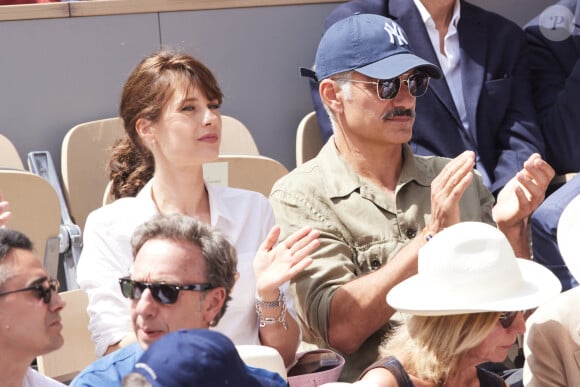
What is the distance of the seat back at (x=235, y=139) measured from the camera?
15.2 feet

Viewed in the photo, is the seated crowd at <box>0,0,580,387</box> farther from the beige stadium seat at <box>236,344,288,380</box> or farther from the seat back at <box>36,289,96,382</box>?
the seat back at <box>36,289,96,382</box>

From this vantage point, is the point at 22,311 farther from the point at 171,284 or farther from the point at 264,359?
the point at 264,359

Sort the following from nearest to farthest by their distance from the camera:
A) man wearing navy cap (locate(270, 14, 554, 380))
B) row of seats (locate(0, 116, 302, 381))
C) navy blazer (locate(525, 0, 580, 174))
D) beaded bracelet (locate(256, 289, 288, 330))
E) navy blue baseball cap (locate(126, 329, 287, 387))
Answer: navy blue baseball cap (locate(126, 329, 287, 387))
beaded bracelet (locate(256, 289, 288, 330))
man wearing navy cap (locate(270, 14, 554, 380))
row of seats (locate(0, 116, 302, 381))
navy blazer (locate(525, 0, 580, 174))

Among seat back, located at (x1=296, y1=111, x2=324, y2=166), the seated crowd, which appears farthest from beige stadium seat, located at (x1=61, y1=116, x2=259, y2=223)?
seat back, located at (x1=296, y1=111, x2=324, y2=166)

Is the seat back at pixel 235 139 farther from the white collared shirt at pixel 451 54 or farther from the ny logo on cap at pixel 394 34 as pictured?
the ny logo on cap at pixel 394 34

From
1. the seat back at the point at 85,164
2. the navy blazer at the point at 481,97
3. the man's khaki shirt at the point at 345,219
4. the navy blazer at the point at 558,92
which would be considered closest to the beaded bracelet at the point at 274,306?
the man's khaki shirt at the point at 345,219

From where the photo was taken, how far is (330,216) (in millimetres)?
3428

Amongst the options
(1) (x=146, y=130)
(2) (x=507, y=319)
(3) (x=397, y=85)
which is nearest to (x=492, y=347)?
(2) (x=507, y=319)

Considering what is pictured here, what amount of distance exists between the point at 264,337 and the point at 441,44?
6.33 ft

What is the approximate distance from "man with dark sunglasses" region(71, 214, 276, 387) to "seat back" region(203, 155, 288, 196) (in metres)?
1.38

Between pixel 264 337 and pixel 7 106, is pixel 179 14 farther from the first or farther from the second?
pixel 264 337

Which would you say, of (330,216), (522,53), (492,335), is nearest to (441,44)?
(522,53)

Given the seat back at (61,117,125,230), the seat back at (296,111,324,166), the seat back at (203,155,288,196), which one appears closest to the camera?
the seat back at (203,155,288,196)

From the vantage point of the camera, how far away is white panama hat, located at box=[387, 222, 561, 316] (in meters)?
2.73
